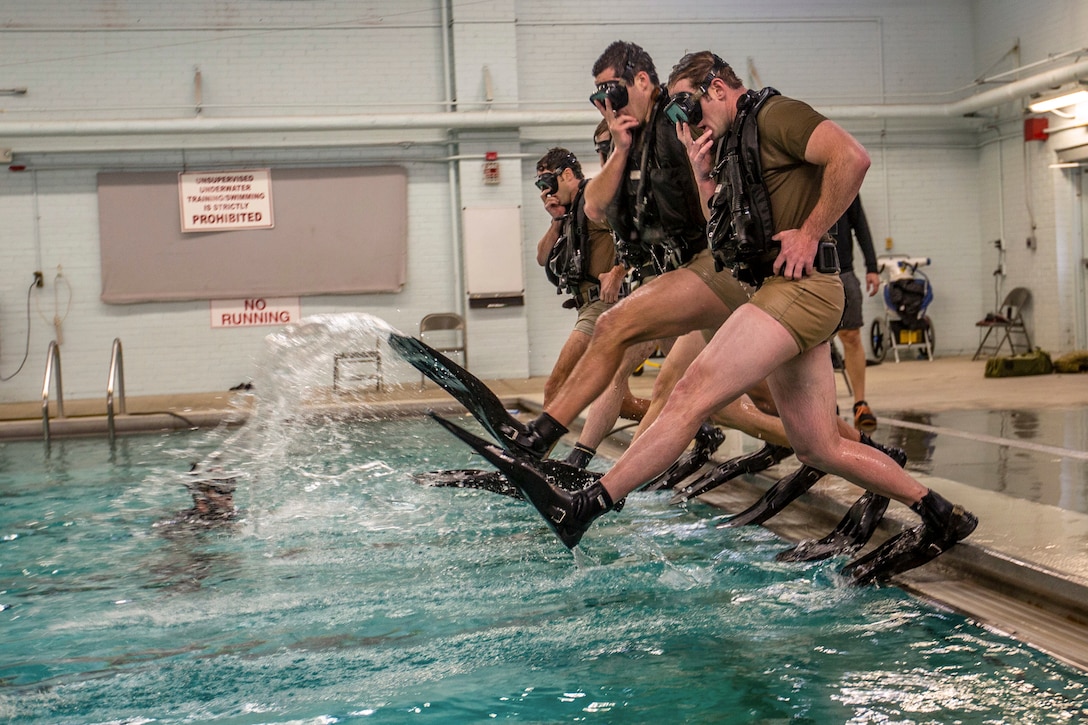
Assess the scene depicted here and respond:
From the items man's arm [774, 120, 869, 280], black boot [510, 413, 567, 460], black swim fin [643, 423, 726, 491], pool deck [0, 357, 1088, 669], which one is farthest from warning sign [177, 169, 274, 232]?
man's arm [774, 120, 869, 280]

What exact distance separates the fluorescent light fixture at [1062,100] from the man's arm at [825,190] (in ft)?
38.7

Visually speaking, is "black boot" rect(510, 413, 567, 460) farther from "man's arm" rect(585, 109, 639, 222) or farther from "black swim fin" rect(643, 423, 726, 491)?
"black swim fin" rect(643, 423, 726, 491)

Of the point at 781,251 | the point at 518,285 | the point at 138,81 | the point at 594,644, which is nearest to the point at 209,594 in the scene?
the point at 594,644

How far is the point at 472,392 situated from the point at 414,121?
10.5 m

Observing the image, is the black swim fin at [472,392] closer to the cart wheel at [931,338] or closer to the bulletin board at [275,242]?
the bulletin board at [275,242]

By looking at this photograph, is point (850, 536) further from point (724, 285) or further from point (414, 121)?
point (414, 121)

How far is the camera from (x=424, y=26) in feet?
49.7

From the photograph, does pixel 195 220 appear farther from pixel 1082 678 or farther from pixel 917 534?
pixel 1082 678

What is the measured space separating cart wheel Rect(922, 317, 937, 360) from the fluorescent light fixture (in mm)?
3240

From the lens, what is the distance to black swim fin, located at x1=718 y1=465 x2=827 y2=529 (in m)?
4.90

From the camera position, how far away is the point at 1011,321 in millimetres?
14930

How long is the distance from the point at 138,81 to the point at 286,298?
141 inches

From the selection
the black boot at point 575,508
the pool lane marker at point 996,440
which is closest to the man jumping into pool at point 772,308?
the black boot at point 575,508

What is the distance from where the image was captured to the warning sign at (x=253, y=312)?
48.6 feet
